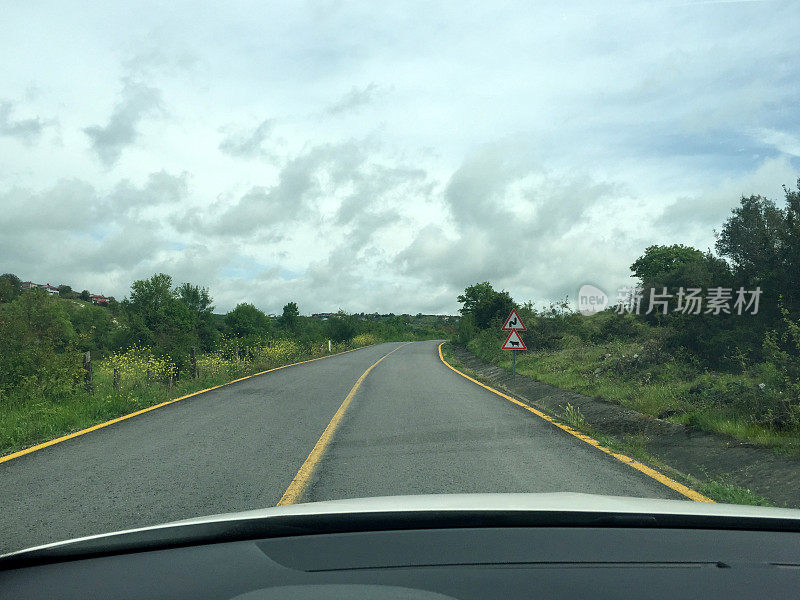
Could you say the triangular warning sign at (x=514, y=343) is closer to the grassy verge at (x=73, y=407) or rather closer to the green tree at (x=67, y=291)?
the grassy verge at (x=73, y=407)

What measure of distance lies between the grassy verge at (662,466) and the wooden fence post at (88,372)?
10.2 meters

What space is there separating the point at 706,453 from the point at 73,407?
35.1ft

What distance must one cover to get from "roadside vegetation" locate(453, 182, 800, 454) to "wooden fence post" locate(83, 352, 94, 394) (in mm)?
11506

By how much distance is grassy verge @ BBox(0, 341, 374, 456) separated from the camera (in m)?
8.59

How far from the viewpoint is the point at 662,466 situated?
6.80 metres

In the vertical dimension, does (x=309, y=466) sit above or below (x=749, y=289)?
below

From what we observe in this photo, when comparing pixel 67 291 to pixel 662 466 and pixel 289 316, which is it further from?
pixel 662 466

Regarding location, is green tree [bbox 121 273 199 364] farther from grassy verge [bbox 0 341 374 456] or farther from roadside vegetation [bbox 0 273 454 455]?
grassy verge [bbox 0 341 374 456]

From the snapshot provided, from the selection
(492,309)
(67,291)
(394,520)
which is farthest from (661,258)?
(67,291)

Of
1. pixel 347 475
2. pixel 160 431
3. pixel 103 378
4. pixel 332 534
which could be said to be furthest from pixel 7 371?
pixel 332 534

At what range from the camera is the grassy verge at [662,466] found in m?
5.29

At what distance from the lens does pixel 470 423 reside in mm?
9875

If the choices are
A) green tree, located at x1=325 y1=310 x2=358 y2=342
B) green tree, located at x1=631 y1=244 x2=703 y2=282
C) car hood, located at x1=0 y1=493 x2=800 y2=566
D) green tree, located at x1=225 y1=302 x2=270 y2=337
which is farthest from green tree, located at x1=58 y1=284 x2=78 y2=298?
car hood, located at x1=0 y1=493 x2=800 y2=566

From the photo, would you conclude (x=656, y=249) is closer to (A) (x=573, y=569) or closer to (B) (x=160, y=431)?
(B) (x=160, y=431)
